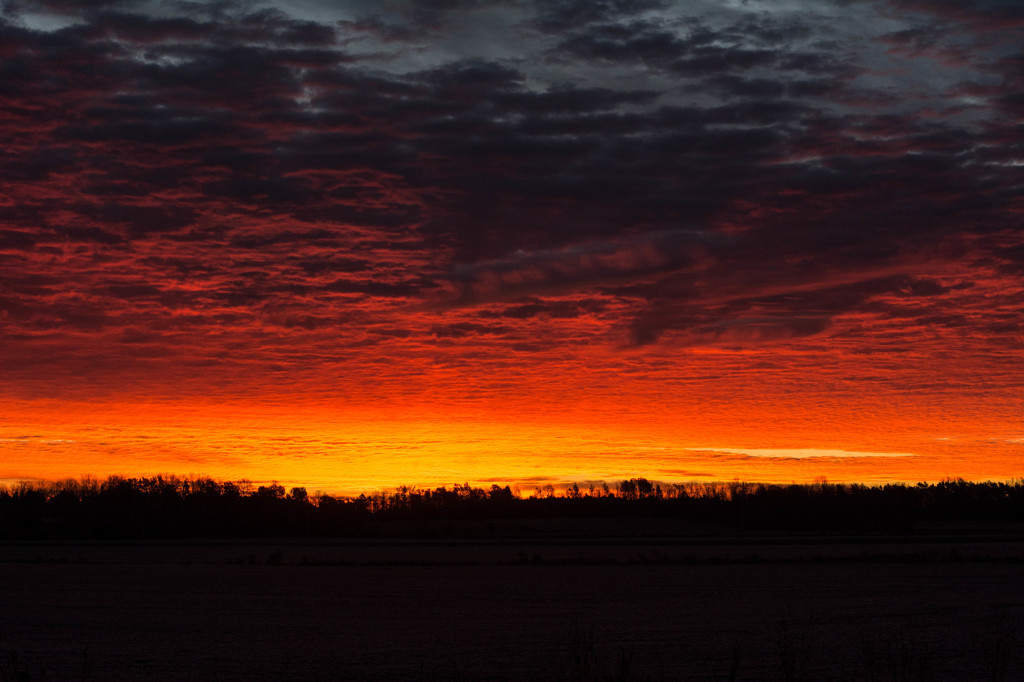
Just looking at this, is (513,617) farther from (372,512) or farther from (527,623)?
(372,512)

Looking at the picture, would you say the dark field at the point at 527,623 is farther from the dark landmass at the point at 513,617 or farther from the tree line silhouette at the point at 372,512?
the tree line silhouette at the point at 372,512

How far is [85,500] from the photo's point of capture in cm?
16850

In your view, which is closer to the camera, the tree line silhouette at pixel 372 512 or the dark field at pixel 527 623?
the dark field at pixel 527 623

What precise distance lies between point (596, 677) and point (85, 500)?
558 ft

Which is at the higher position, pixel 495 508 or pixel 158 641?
pixel 495 508

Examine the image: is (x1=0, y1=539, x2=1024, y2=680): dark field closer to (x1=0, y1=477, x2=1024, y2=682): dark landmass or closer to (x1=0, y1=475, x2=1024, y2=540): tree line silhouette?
(x1=0, y1=477, x2=1024, y2=682): dark landmass

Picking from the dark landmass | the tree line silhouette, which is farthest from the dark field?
the tree line silhouette

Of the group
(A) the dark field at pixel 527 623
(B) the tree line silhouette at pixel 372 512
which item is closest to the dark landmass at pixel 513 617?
(A) the dark field at pixel 527 623

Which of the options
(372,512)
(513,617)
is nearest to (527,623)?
(513,617)

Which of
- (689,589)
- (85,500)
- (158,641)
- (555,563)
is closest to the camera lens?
(158,641)

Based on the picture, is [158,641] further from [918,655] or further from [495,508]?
[495,508]

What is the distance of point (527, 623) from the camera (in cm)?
2836

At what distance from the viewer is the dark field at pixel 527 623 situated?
1958 cm

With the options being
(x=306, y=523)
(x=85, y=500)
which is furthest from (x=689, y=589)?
(x=85, y=500)
